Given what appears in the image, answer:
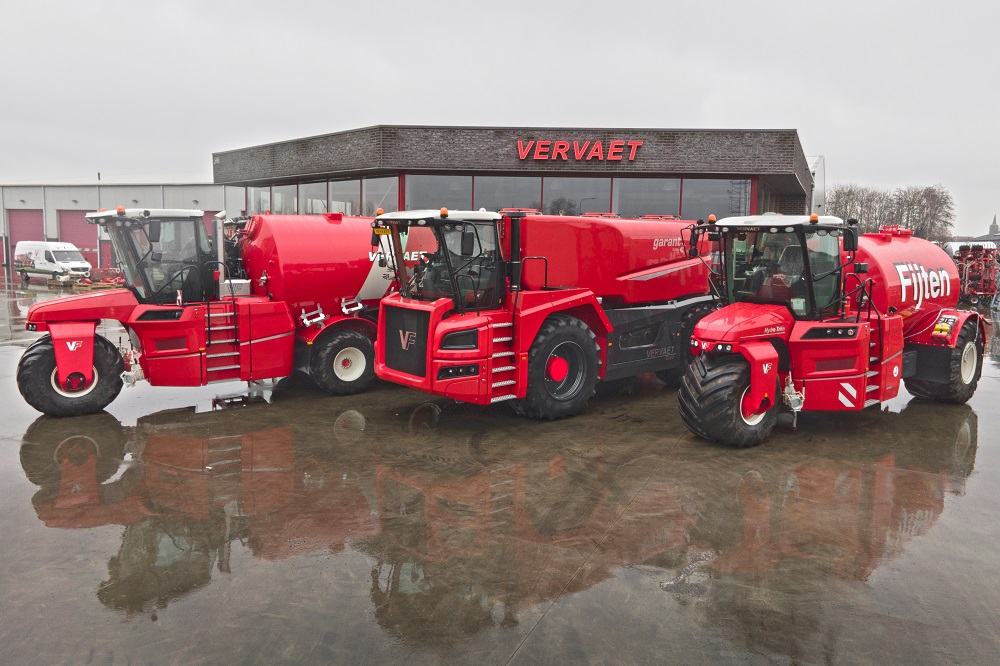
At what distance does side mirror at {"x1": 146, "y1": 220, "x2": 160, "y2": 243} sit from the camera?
31.8 feet

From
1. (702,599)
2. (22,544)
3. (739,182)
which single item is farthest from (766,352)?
(739,182)

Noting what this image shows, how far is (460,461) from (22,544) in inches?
150

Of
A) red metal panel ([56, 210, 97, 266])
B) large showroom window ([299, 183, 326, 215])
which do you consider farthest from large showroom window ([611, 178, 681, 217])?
red metal panel ([56, 210, 97, 266])

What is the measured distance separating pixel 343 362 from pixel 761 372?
19.1 feet

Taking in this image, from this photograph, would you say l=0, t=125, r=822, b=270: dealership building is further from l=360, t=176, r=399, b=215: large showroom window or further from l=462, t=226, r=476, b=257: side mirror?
l=462, t=226, r=476, b=257: side mirror

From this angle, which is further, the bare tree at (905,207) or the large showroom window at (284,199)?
the bare tree at (905,207)

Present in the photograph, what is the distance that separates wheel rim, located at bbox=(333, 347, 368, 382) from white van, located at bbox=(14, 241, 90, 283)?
28831 mm

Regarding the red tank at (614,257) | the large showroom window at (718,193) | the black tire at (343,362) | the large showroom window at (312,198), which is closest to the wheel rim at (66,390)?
the black tire at (343,362)

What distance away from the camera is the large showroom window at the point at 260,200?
87.5 ft

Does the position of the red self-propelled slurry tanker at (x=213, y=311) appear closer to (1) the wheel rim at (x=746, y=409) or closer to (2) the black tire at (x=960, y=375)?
(1) the wheel rim at (x=746, y=409)

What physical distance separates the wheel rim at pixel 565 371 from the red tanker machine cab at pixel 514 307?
0.05 feet

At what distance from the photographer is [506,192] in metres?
19.8

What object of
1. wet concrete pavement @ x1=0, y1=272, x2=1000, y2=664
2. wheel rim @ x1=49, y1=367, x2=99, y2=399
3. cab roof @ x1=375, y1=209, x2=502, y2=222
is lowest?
wet concrete pavement @ x1=0, y1=272, x2=1000, y2=664

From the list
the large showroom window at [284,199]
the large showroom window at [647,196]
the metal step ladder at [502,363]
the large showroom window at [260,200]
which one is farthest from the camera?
the large showroom window at [260,200]
